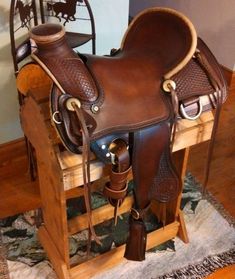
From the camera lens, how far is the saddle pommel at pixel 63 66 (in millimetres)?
945

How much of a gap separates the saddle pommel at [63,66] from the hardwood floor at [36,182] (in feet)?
2.80

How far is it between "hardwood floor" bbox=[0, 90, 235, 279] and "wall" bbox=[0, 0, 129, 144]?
10 cm

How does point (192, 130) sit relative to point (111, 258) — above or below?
above

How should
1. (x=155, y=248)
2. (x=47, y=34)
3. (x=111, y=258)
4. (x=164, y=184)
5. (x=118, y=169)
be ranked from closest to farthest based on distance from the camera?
(x=47, y=34) → (x=118, y=169) → (x=164, y=184) → (x=111, y=258) → (x=155, y=248)

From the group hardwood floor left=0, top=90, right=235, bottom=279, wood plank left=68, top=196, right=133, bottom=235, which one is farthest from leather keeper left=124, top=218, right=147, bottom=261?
hardwood floor left=0, top=90, right=235, bottom=279

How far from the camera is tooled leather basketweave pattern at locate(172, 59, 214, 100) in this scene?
107 centimetres

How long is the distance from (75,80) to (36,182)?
93 cm

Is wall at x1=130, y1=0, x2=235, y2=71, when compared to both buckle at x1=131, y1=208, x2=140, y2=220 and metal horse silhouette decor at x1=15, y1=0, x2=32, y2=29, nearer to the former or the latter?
metal horse silhouette decor at x1=15, y1=0, x2=32, y2=29

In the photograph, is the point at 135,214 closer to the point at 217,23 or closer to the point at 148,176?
the point at 148,176

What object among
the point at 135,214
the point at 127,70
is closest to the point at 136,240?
the point at 135,214

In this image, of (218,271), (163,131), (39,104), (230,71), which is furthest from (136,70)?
(230,71)

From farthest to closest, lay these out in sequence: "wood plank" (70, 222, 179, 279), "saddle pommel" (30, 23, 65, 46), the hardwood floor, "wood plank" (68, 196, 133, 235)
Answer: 1. the hardwood floor
2. "wood plank" (68, 196, 133, 235)
3. "wood plank" (70, 222, 179, 279)
4. "saddle pommel" (30, 23, 65, 46)

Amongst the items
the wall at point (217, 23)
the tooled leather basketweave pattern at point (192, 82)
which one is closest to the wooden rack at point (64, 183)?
the tooled leather basketweave pattern at point (192, 82)

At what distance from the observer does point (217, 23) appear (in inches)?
91.6
